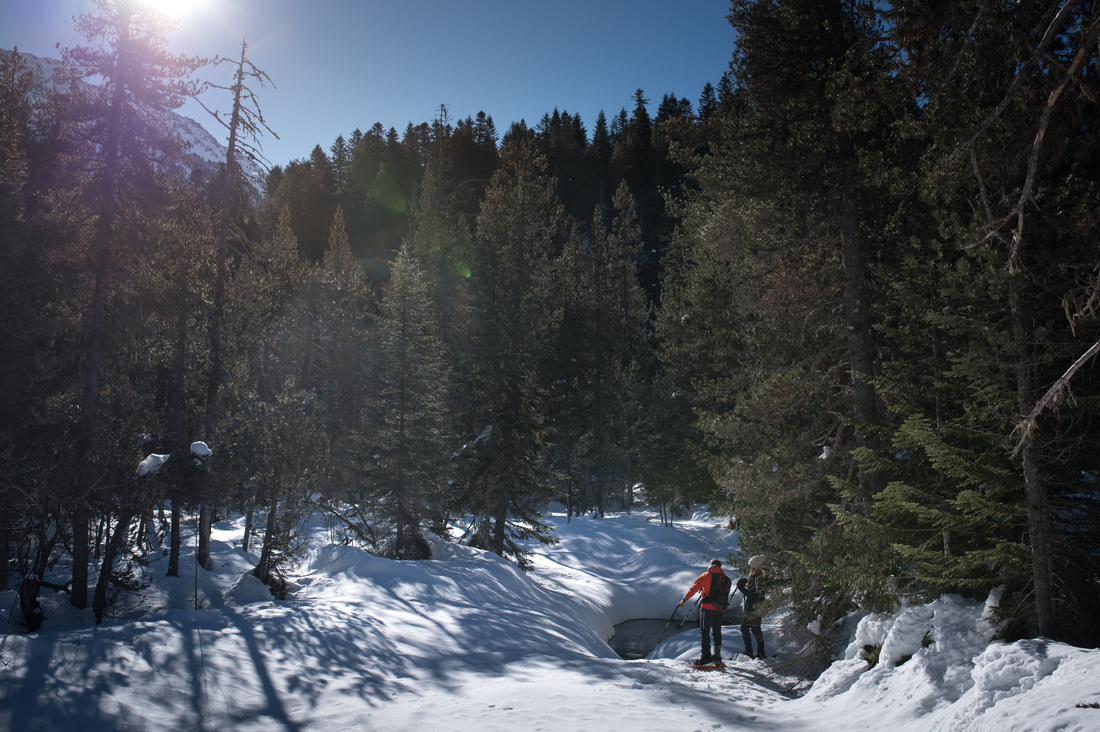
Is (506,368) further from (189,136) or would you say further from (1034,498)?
(1034,498)

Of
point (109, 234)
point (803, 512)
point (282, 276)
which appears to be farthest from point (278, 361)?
point (803, 512)

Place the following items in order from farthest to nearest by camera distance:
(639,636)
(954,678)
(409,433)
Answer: (409,433), (639,636), (954,678)

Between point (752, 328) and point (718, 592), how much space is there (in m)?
5.26

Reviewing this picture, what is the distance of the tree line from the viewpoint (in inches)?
220

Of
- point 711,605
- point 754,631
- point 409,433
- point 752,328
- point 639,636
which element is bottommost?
point 639,636

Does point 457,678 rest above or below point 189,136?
below

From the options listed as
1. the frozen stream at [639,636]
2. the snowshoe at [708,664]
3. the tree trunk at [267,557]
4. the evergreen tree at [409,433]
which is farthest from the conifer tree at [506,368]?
the snowshoe at [708,664]

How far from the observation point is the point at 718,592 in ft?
33.5

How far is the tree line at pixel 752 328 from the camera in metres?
5.59

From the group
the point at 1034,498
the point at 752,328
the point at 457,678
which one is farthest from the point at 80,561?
the point at 1034,498

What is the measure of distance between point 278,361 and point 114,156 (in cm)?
1771

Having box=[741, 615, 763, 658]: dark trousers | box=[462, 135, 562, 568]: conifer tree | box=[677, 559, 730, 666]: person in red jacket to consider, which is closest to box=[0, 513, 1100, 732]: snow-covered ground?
box=[741, 615, 763, 658]: dark trousers

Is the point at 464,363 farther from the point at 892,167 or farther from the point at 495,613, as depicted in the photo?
the point at 892,167

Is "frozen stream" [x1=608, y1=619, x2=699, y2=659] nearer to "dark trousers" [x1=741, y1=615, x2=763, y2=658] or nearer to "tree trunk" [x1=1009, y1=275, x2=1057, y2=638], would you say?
"dark trousers" [x1=741, y1=615, x2=763, y2=658]
